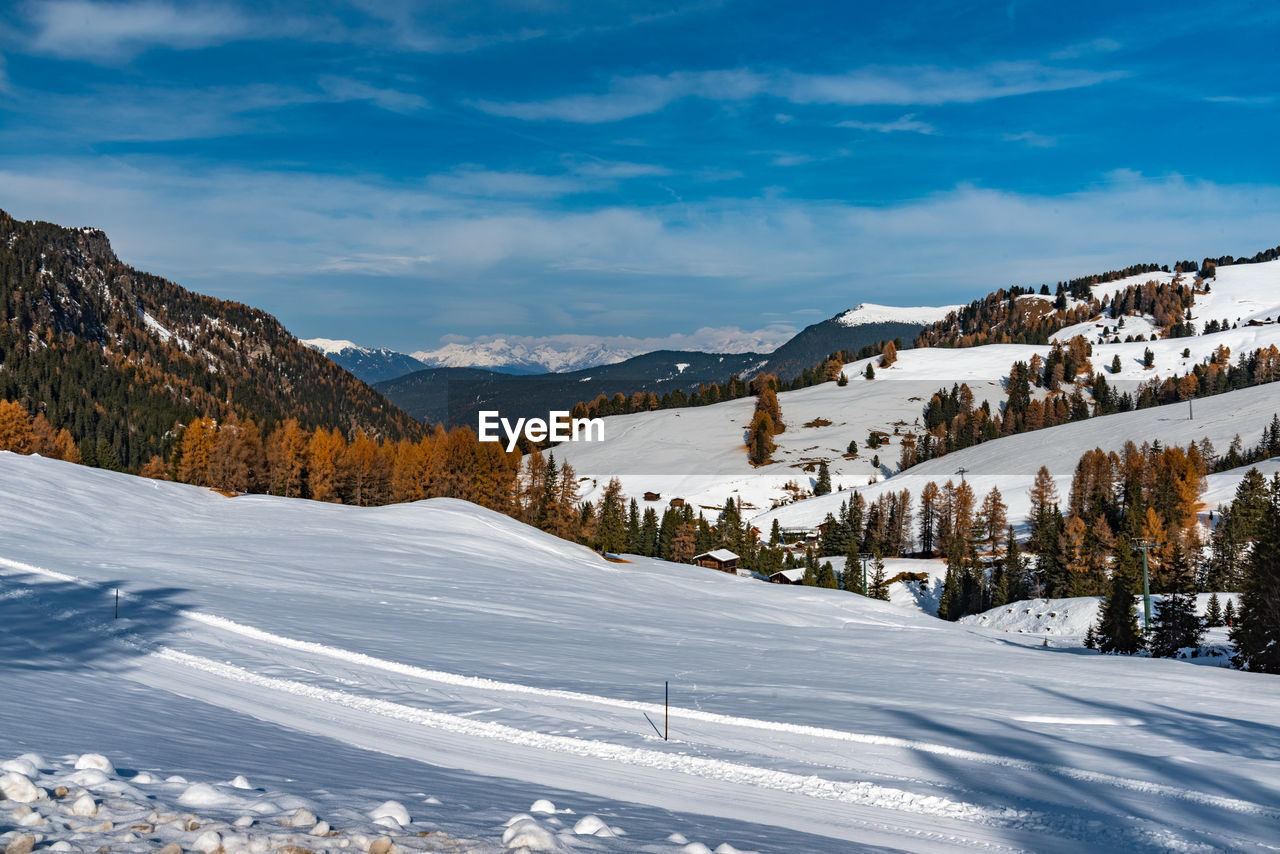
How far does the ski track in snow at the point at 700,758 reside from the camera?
9422 mm

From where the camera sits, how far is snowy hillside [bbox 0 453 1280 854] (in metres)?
7.80

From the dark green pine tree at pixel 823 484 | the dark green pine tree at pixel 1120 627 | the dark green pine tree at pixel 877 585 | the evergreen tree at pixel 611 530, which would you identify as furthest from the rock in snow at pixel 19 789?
the dark green pine tree at pixel 823 484

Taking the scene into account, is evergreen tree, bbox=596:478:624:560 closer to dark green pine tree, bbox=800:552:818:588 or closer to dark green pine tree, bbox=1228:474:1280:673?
dark green pine tree, bbox=800:552:818:588

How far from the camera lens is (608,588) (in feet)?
132

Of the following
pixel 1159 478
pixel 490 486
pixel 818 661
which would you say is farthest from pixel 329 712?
pixel 1159 478

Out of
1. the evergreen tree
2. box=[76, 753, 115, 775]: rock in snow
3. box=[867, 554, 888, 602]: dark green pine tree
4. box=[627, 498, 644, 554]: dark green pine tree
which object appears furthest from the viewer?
box=[627, 498, 644, 554]: dark green pine tree

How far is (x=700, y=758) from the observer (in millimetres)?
10922

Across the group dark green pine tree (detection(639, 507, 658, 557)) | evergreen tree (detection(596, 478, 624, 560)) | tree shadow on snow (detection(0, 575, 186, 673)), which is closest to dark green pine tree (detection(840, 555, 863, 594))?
evergreen tree (detection(596, 478, 624, 560))

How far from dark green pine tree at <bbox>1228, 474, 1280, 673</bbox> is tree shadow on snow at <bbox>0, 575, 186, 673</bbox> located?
37.0 m

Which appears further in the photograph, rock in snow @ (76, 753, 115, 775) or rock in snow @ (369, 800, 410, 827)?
rock in snow @ (76, 753, 115, 775)

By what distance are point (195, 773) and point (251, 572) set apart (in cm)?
2367

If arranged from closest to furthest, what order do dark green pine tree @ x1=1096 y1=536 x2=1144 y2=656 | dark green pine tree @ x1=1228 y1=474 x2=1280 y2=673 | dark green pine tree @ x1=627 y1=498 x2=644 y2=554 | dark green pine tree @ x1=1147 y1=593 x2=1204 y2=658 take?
dark green pine tree @ x1=1228 y1=474 x2=1280 y2=673, dark green pine tree @ x1=1096 y1=536 x2=1144 y2=656, dark green pine tree @ x1=1147 y1=593 x2=1204 y2=658, dark green pine tree @ x1=627 y1=498 x2=644 y2=554

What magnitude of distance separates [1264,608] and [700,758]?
3245 cm

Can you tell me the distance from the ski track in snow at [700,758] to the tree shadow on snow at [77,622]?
1.39ft
